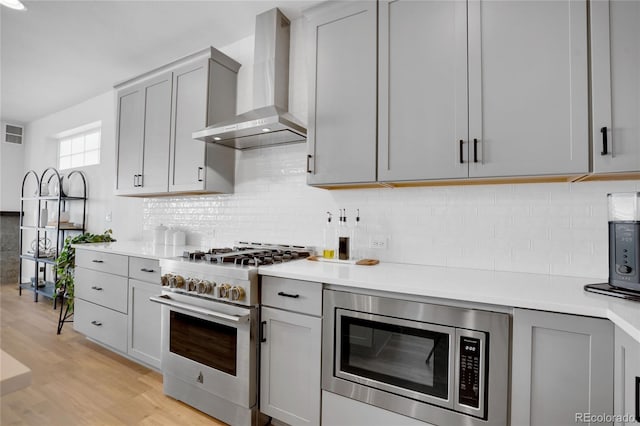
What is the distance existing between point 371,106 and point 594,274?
5.06 feet

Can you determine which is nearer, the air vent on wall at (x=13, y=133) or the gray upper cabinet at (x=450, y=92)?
the gray upper cabinet at (x=450, y=92)

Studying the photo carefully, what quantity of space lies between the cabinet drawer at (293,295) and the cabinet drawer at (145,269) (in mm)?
1122

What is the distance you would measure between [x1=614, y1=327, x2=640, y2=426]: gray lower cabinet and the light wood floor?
2.03 m

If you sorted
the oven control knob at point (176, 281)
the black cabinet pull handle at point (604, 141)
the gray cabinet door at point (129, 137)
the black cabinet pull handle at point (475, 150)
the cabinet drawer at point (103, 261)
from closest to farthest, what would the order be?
the black cabinet pull handle at point (604, 141) → the black cabinet pull handle at point (475, 150) → the oven control knob at point (176, 281) → the cabinet drawer at point (103, 261) → the gray cabinet door at point (129, 137)

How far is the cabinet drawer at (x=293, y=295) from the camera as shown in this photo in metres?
1.79

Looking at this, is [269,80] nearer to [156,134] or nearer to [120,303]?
[156,134]

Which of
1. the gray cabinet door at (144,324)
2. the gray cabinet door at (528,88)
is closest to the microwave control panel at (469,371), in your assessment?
the gray cabinet door at (528,88)

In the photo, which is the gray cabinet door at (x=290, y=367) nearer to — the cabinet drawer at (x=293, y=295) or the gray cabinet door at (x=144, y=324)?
the cabinet drawer at (x=293, y=295)

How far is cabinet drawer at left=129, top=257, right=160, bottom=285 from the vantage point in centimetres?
257

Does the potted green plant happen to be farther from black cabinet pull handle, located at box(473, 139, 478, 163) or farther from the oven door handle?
black cabinet pull handle, located at box(473, 139, 478, 163)

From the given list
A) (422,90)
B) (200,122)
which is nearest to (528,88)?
(422,90)

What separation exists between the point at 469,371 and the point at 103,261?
3098mm

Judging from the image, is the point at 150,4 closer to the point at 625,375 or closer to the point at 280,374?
the point at 280,374

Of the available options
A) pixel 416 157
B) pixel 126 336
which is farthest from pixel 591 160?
pixel 126 336
